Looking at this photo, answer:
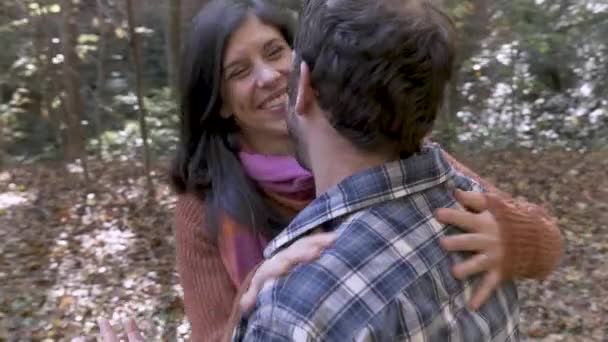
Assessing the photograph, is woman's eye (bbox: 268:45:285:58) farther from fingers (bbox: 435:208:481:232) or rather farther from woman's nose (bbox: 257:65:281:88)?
fingers (bbox: 435:208:481:232)

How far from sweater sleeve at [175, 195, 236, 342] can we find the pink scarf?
0.13ft

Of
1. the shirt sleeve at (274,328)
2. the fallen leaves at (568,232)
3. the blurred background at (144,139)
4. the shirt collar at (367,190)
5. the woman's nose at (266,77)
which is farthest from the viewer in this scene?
the blurred background at (144,139)

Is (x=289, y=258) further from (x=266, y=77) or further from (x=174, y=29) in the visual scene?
(x=174, y=29)

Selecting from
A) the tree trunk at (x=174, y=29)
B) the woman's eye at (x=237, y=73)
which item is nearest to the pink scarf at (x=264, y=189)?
the woman's eye at (x=237, y=73)

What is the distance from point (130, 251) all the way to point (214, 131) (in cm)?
473

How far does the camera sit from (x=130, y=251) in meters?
6.75

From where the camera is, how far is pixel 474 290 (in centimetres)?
141

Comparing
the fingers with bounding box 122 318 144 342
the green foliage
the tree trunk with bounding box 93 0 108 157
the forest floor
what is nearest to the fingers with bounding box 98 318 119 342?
the fingers with bounding box 122 318 144 342

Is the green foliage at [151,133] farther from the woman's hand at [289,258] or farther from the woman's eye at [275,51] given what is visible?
the woman's hand at [289,258]

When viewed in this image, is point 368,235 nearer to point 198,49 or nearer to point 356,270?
point 356,270

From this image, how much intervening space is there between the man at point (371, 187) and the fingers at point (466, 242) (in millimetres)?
17

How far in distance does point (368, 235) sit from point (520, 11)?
28.1ft

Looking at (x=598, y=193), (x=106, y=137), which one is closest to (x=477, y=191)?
(x=598, y=193)

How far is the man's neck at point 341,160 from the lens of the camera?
4.49 feet
